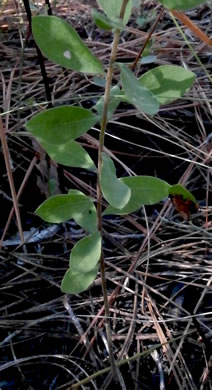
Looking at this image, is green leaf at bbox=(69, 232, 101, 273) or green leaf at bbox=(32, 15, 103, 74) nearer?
green leaf at bbox=(32, 15, 103, 74)

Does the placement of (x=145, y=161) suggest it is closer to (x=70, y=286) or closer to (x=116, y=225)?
(x=116, y=225)

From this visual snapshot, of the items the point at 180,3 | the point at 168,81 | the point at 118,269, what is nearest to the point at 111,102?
the point at 168,81

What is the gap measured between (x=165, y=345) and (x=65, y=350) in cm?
22

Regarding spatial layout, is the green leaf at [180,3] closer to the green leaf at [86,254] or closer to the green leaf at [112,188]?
the green leaf at [112,188]

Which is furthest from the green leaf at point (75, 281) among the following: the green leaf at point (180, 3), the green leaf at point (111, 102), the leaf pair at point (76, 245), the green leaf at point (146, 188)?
the green leaf at point (180, 3)

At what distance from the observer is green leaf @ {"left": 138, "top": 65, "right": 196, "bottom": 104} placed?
3.03ft

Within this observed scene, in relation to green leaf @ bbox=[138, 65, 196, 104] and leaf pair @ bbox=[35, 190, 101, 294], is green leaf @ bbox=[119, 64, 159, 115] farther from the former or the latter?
leaf pair @ bbox=[35, 190, 101, 294]

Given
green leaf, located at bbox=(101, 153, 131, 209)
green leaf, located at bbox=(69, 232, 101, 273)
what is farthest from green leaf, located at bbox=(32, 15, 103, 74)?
green leaf, located at bbox=(69, 232, 101, 273)

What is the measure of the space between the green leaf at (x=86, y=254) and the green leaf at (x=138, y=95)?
0.97 feet

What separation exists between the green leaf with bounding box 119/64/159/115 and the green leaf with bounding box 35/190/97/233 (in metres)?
0.26

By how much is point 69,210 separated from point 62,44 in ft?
0.95

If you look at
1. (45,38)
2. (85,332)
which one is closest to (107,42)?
(85,332)

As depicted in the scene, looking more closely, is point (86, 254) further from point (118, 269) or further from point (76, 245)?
point (118, 269)

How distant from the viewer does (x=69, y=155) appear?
1.04 metres
